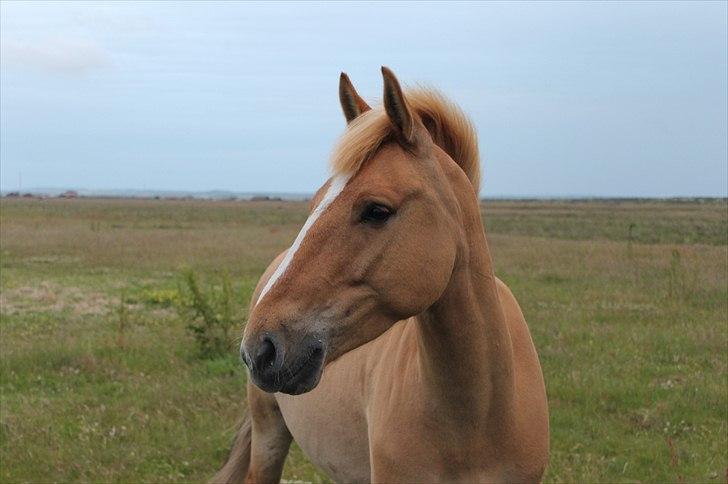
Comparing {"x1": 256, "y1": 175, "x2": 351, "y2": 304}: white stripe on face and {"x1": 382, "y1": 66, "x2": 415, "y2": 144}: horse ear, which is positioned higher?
{"x1": 382, "y1": 66, "x2": 415, "y2": 144}: horse ear

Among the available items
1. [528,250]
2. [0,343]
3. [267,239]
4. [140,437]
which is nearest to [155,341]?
[0,343]

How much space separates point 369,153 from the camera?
2307 millimetres

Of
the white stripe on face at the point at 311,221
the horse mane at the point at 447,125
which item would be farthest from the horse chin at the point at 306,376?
the horse mane at the point at 447,125

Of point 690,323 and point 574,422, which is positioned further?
point 690,323

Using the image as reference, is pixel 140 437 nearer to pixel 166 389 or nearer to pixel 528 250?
pixel 166 389

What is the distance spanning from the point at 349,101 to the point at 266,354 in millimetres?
1024

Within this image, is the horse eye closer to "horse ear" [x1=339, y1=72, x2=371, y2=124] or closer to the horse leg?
"horse ear" [x1=339, y1=72, x2=371, y2=124]

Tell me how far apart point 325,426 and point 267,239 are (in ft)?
82.9

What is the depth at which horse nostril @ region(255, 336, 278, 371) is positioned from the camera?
2.02 m

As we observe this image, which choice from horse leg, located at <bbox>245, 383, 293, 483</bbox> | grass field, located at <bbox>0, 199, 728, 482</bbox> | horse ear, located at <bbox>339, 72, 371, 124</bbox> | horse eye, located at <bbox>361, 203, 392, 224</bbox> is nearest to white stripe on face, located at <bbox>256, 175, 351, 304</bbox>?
horse eye, located at <bbox>361, 203, 392, 224</bbox>

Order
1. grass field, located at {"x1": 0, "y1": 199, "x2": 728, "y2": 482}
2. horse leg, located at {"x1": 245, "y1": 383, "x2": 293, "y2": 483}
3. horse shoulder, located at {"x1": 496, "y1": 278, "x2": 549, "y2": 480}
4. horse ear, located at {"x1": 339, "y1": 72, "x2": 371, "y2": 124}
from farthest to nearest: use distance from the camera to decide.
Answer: grass field, located at {"x1": 0, "y1": 199, "x2": 728, "y2": 482}
horse leg, located at {"x1": 245, "y1": 383, "x2": 293, "y2": 483}
horse shoulder, located at {"x1": 496, "y1": 278, "x2": 549, "y2": 480}
horse ear, located at {"x1": 339, "y1": 72, "x2": 371, "y2": 124}

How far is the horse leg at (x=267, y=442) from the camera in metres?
4.27

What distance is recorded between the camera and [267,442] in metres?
4.32

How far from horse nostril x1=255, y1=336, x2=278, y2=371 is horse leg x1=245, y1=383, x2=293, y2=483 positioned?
7.55 feet
